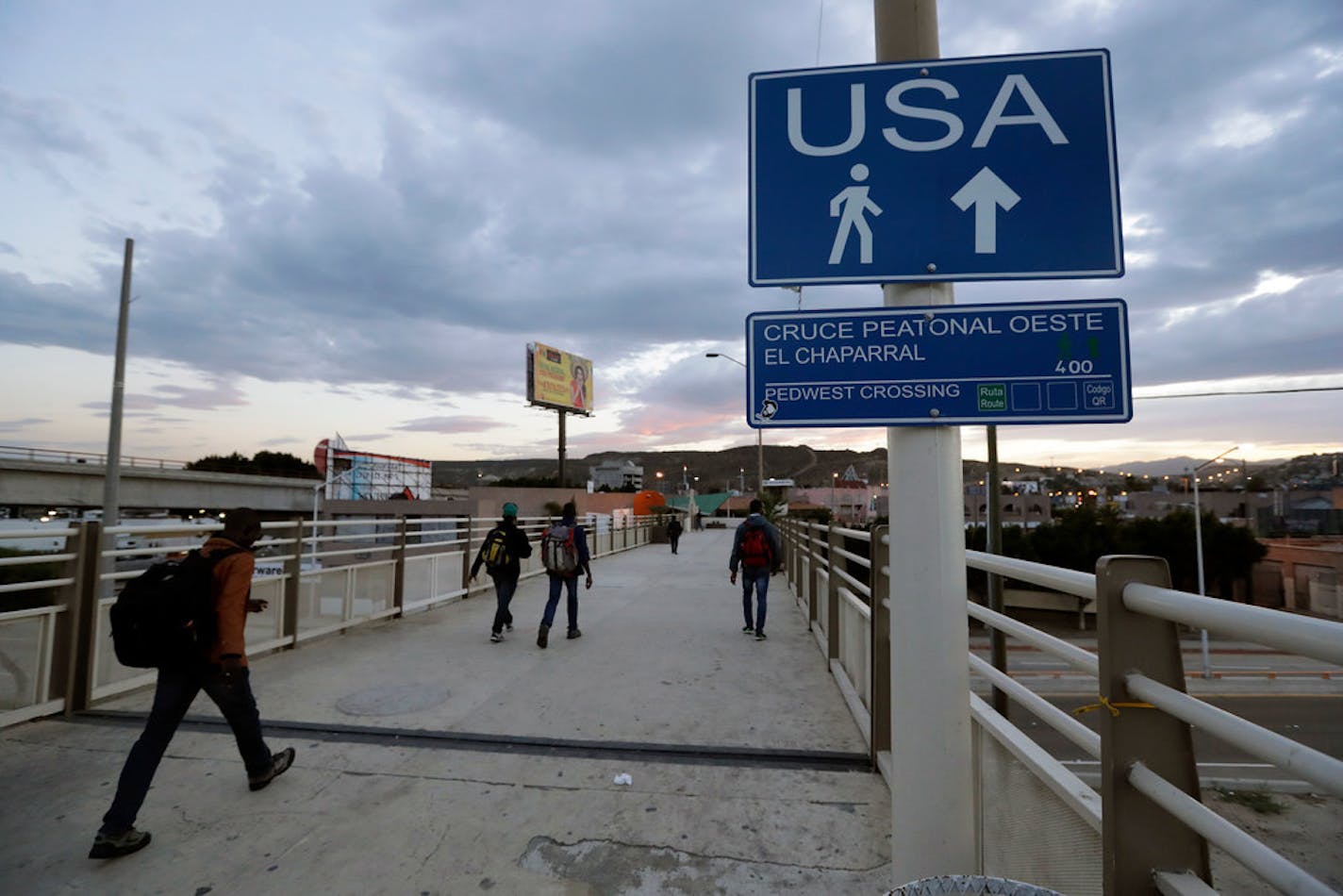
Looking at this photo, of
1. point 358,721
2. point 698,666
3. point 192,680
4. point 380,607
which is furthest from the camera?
point 380,607

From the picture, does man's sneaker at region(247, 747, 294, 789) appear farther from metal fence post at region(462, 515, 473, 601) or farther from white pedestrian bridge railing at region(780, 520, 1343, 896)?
metal fence post at region(462, 515, 473, 601)

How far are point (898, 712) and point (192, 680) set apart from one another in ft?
11.4

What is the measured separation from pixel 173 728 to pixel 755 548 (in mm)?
6204

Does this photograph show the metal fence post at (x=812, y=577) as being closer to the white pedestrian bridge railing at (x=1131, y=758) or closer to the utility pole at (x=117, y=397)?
the white pedestrian bridge railing at (x=1131, y=758)

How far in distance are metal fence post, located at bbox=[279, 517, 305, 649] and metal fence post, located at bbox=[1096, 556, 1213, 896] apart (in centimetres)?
732

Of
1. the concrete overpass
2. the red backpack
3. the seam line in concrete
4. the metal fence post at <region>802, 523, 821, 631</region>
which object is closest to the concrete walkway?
the seam line in concrete

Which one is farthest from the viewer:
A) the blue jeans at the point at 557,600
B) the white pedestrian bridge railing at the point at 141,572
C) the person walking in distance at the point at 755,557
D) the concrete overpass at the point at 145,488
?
the concrete overpass at the point at 145,488

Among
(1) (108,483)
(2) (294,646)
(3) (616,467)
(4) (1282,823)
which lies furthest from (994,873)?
(3) (616,467)

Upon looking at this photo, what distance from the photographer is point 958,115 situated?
235 centimetres

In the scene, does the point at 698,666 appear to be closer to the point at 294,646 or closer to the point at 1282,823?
the point at 294,646

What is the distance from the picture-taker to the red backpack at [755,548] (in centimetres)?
824

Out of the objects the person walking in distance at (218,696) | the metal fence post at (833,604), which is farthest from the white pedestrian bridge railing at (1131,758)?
the metal fence post at (833,604)

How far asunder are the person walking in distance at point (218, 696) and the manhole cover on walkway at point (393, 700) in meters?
1.22

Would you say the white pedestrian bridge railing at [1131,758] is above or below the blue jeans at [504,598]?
above
